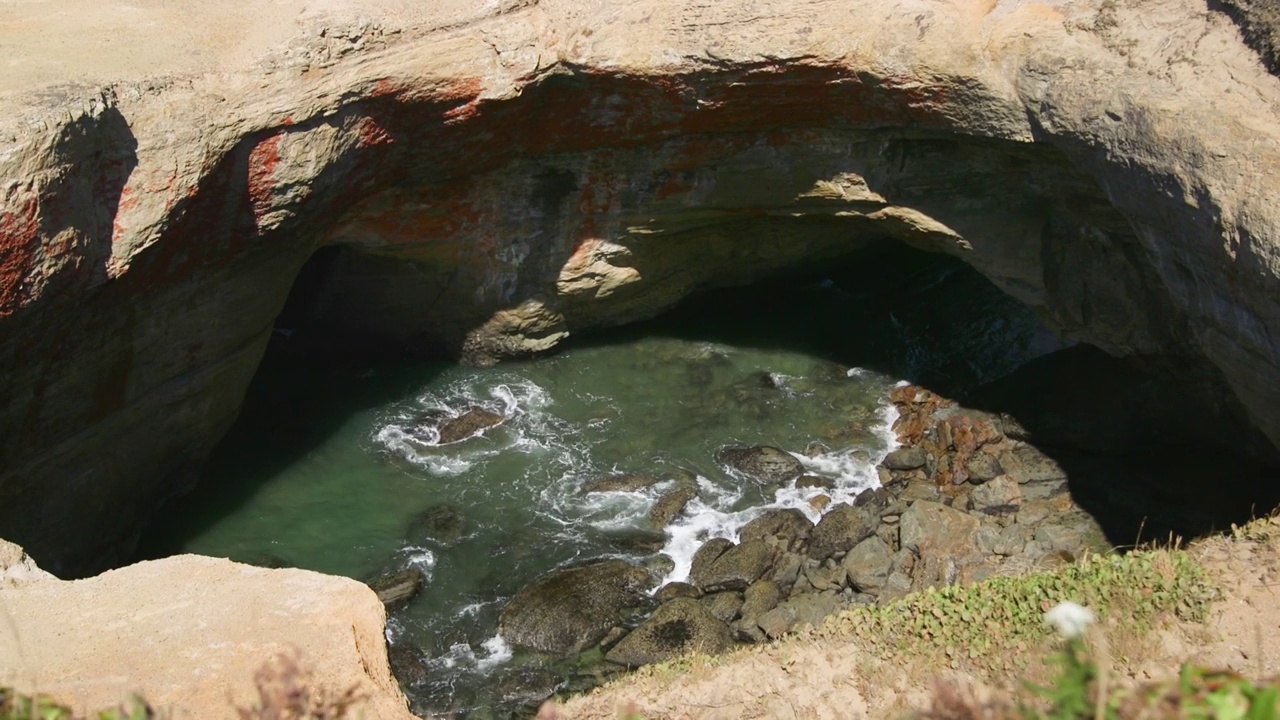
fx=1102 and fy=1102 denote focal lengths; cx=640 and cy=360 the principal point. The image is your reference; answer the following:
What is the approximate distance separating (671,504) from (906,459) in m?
2.76

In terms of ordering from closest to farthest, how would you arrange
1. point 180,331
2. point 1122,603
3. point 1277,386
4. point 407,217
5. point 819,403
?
point 1122,603
point 1277,386
point 180,331
point 407,217
point 819,403

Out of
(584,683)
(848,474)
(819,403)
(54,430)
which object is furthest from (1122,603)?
(54,430)

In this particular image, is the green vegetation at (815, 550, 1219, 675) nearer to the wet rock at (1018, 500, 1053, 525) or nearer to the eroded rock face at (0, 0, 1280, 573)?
the eroded rock face at (0, 0, 1280, 573)

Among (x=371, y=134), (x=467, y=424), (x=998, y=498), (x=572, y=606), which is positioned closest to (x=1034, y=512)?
(x=998, y=498)

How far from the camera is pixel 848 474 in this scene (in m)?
12.5

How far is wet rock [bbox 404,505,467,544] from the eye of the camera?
1166 centimetres

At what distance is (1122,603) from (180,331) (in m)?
8.51

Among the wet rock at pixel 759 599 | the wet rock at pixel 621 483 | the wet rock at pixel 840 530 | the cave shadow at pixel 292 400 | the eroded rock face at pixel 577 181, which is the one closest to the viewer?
the eroded rock face at pixel 577 181

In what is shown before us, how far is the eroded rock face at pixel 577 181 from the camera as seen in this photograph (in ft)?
28.4

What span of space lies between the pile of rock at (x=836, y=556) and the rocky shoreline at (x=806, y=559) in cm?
1

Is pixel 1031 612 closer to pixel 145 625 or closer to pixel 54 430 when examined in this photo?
pixel 145 625

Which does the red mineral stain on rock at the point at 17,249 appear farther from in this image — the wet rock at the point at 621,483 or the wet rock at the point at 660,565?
the wet rock at the point at 660,565

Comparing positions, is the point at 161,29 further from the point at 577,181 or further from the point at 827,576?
the point at 827,576

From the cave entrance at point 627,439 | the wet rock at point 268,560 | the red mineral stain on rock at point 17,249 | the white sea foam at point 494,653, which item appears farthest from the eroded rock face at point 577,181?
the white sea foam at point 494,653
